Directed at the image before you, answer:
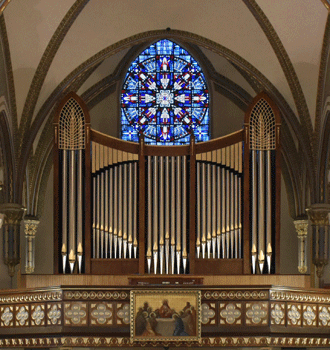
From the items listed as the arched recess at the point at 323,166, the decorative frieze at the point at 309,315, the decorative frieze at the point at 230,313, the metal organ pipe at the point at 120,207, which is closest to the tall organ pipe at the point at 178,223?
the metal organ pipe at the point at 120,207

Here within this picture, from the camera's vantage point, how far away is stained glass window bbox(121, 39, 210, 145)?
24.2 m

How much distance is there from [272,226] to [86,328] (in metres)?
3.97

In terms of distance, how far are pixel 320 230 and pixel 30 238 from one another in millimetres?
6683

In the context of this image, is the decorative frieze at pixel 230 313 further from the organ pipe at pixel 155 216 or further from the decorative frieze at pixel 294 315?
the organ pipe at pixel 155 216

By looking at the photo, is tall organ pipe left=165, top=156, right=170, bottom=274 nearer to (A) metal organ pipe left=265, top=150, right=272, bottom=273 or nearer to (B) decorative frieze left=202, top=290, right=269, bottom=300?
(B) decorative frieze left=202, top=290, right=269, bottom=300

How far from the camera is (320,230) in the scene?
21391 millimetres

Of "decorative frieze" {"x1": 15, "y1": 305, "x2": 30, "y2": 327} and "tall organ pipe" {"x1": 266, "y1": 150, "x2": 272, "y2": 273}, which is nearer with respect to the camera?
"decorative frieze" {"x1": 15, "y1": 305, "x2": 30, "y2": 327}

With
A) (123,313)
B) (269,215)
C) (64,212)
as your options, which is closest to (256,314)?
(123,313)

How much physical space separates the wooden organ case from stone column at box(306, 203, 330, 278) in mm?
3188

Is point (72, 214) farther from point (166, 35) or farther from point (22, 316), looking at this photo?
point (166, 35)

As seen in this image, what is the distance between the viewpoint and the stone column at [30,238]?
22.9 m

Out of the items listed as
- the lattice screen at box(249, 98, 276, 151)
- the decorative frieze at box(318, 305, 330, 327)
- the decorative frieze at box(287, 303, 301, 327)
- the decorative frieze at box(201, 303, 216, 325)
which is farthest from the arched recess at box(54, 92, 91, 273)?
the decorative frieze at box(318, 305, 330, 327)

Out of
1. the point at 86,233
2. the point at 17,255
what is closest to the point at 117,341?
the point at 86,233

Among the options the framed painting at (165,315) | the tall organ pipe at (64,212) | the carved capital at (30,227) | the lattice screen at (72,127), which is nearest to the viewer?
the framed painting at (165,315)
